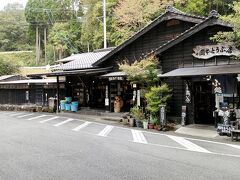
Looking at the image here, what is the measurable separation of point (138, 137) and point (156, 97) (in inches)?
161

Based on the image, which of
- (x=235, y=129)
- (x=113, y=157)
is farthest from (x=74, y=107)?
(x=113, y=157)

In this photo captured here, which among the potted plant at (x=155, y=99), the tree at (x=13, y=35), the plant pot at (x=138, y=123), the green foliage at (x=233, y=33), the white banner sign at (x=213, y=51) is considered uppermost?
the tree at (x=13, y=35)

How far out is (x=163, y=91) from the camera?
727 inches

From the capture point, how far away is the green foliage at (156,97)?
18.2 m

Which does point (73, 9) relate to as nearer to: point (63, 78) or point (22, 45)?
point (22, 45)

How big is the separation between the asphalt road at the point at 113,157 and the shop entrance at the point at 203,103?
4163 millimetres

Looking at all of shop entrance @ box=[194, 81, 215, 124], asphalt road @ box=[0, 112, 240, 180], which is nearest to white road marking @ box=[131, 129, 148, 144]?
asphalt road @ box=[0, 112, 240, 180]

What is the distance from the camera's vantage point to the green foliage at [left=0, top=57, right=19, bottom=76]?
4519 cm

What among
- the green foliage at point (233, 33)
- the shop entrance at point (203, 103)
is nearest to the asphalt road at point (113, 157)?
the shop entrance at point (203, 103)

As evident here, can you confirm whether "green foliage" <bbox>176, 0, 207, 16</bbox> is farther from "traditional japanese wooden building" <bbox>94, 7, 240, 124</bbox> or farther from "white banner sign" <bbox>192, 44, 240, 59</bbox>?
"white banner sign" <bbox>192, 44, 240, 59</bbox>

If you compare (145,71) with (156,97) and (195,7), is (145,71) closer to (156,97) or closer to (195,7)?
(156,97)

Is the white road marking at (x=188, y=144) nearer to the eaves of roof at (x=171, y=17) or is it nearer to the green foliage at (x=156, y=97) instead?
the green foliage at (x=156, y=97)

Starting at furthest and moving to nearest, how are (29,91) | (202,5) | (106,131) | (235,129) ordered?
(202,5), (29,91), (106,131), (235,129)

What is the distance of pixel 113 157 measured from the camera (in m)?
10.1
